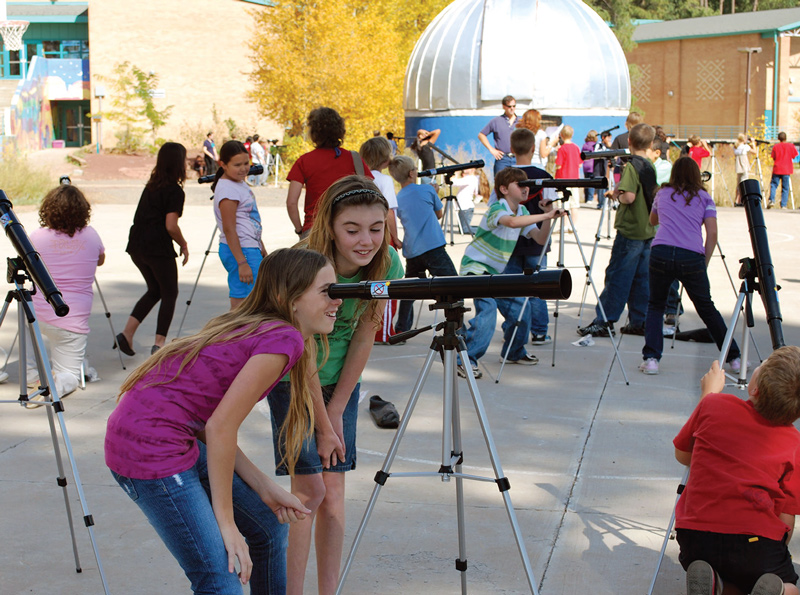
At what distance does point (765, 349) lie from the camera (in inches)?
329

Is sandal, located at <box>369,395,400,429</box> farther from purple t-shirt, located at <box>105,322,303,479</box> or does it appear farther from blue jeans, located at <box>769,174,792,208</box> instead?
blue jeans, located at <box>769,174,792,208</box>

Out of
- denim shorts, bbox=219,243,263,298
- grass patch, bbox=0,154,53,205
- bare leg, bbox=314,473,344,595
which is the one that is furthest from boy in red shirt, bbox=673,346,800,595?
grass patch, bbox=0,154,53,205

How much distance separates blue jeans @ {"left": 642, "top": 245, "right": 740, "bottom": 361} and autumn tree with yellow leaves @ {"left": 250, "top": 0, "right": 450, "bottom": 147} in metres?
25.9

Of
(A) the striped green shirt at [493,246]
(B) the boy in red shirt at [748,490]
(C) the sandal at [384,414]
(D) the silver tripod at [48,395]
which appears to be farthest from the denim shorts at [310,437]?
(A) the striped green shirt at [493,246]

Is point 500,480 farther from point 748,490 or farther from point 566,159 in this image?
point 566,159

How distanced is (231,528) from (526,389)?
15.6ft

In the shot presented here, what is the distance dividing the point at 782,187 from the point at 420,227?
56.0 ft

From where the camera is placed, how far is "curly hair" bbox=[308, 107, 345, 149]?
24.3 ft

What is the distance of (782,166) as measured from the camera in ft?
71.4

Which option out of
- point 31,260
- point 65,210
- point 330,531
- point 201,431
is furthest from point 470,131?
point 201,431

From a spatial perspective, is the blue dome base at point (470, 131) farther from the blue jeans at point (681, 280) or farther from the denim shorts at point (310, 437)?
the denim shorts at point (310, 437)

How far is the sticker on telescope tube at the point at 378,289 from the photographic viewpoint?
300cm

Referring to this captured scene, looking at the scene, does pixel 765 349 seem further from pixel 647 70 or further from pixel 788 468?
pixel 647 70

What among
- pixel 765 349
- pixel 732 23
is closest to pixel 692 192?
pixel 765 349
